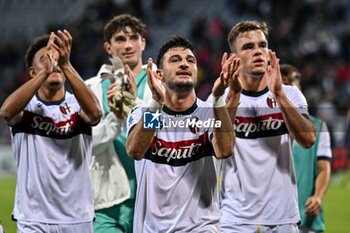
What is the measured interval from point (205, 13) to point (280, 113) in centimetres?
1745

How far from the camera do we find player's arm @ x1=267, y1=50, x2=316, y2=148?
19.2 ft

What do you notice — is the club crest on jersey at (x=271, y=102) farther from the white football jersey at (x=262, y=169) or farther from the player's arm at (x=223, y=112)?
the player's arm at (x=223, y=112)

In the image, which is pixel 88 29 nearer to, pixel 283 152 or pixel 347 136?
pixel 347 136

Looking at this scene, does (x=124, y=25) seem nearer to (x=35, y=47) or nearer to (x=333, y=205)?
(x=35, y=47)

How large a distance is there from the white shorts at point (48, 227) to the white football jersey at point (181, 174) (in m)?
0.74

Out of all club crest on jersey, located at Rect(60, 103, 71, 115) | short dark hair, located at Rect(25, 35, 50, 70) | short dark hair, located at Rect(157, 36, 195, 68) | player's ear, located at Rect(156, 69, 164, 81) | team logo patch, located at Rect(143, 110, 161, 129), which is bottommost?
team logo patch, located at Rect(143, 110, 161, 129)

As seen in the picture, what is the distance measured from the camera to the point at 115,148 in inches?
279

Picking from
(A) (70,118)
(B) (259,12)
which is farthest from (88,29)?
(A) (70,118)

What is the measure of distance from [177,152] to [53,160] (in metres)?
1.02

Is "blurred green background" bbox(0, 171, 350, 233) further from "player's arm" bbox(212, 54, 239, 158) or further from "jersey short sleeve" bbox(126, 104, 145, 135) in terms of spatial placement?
"player's arm" bbox(212, 54, 239, 158)

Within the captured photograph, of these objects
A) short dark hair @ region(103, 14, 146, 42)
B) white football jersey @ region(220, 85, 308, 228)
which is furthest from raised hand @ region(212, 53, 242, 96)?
short dark hair @ region(103, 14, 146, 42)

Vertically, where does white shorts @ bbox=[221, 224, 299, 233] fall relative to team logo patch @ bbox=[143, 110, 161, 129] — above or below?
below

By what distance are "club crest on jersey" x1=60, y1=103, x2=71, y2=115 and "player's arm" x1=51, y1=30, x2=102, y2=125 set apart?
5.1 inches

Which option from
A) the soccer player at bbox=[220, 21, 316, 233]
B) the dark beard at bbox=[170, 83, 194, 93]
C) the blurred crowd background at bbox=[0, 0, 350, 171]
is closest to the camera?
the dark beard at bbox=[170, 83, 194, 93]
